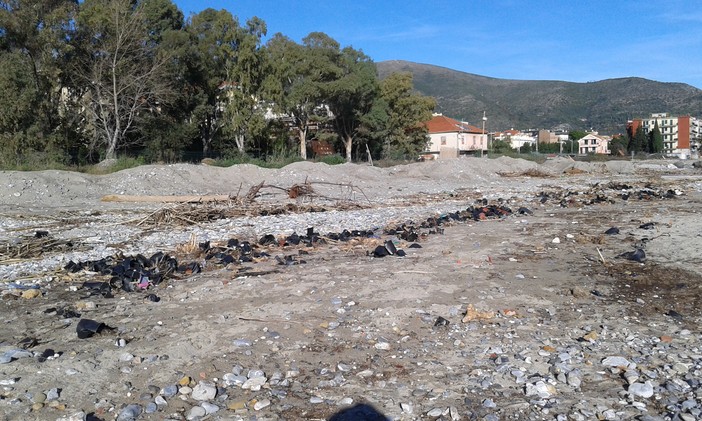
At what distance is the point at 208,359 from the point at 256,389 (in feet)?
1.96

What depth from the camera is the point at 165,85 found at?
28.9 m

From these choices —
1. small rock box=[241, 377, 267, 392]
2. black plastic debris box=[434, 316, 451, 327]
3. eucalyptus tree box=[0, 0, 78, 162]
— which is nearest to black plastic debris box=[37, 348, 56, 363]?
small rock box=[241, 377, 267, 392]

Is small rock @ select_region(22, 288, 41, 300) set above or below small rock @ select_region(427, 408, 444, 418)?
above

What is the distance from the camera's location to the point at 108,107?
2817cm

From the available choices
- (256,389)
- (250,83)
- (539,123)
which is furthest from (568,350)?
(539,123)

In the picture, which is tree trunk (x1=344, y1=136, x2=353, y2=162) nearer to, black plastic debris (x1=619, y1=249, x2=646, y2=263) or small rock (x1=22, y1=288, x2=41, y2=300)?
black plastic debris (x1=619, y1=249, x2=646, y2=263)

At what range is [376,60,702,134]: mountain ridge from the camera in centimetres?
14650

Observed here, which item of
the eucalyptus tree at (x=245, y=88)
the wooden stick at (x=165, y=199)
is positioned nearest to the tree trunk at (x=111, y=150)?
the eucalyptus tree at (x=245, y=88)

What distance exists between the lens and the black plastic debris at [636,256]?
7.30 meters

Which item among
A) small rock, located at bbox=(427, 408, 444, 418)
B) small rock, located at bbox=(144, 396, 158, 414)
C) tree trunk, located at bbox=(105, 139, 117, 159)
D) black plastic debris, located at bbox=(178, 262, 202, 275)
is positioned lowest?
small rock, located at bbox=(427, 408, 444, 418)

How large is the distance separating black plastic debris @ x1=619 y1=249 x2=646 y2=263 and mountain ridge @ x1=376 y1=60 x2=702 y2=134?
134m

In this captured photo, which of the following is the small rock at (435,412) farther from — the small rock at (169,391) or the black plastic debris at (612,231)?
the black plastic debris at (612,231)

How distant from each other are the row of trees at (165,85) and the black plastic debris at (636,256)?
78.4 ft

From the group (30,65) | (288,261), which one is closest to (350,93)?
(30,65)
